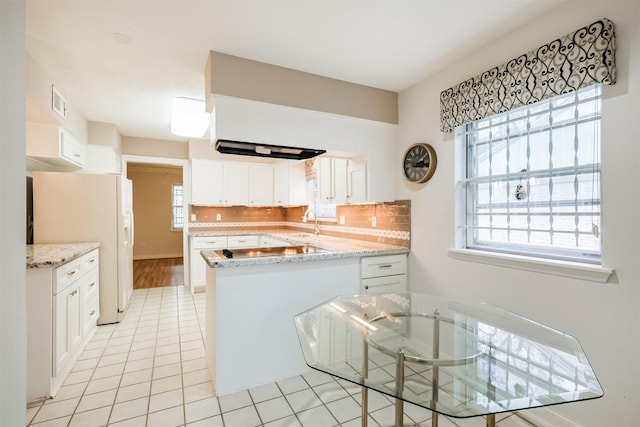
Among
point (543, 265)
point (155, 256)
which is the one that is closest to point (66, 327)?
point (543, 265)

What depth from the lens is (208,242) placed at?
15.4 feet

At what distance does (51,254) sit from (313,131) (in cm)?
241

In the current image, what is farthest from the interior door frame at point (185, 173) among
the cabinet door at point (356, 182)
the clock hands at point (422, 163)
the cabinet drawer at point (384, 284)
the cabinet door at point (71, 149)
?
the clock hands at point (422, 163)

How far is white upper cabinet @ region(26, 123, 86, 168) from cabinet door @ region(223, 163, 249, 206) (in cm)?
209

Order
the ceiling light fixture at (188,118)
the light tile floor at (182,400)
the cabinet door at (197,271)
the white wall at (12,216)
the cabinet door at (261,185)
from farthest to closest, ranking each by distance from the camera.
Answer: the cabinet door at (261,185)
the cabinet door at (197,271)
the ceiling light fixture at (188,118)
the light tile floor at (182,400)
the white wall at (12,216)

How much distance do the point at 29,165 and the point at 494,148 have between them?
4594 millimetres

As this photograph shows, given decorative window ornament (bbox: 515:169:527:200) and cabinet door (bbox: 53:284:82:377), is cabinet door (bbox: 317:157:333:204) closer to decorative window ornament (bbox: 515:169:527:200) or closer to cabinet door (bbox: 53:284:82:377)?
decorative window ornament (bbox: 515:169:527:200)

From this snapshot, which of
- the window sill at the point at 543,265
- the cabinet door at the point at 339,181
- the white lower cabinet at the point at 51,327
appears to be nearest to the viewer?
the window sill at the point at 543,265

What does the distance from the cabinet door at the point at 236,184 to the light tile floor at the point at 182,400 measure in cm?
270

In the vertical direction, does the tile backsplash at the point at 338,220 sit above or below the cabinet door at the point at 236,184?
below

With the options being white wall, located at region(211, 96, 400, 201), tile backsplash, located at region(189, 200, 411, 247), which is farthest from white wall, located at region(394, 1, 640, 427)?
white wall, located at region(211, 96, 400, 201)

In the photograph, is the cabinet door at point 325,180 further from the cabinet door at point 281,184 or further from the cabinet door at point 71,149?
the cabinet door at point 71,149

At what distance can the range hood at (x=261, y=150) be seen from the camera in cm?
245

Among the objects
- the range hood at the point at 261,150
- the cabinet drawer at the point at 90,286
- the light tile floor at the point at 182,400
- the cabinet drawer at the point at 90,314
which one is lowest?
the light tile floor at the point at 182,400
